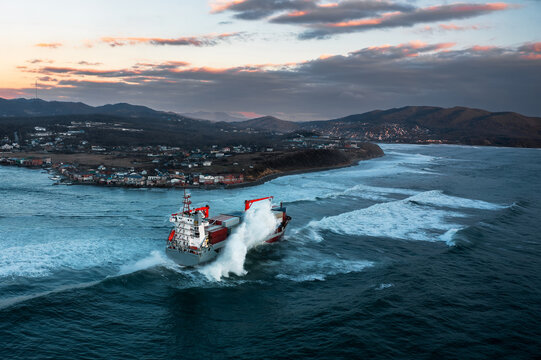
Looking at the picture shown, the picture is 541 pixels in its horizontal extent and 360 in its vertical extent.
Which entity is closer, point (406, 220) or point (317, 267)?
point (317, 267)

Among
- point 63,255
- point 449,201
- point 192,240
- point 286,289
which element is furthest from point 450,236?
point 63,255

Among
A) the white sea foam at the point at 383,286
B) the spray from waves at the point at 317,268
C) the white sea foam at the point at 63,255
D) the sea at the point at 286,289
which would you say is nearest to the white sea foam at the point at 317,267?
the spray from waves at the point at 317,268

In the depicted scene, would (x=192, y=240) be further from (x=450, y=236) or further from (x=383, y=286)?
(x=450, y=236)

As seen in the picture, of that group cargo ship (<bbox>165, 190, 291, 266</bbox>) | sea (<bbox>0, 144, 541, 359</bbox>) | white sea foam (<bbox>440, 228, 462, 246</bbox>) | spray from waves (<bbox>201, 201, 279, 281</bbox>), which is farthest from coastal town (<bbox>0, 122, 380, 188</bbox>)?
white sea foam (<bbox>440, 228, 462, 246</bbox>)

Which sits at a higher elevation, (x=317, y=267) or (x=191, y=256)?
(x=191, y=256)

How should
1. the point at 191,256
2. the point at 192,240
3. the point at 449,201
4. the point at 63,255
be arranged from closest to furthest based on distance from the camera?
the point at 191,256, the point at 192,240, the point at 63,255, the point at 449,201

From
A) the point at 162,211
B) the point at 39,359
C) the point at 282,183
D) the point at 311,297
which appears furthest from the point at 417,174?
the point at 39,359
